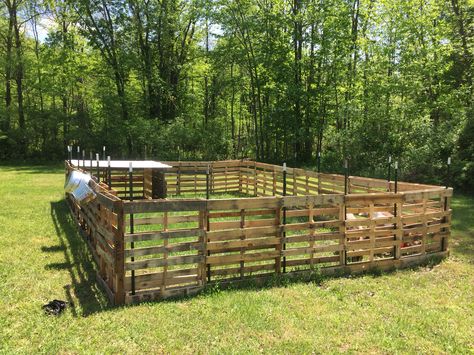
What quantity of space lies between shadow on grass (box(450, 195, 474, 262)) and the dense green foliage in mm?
2127

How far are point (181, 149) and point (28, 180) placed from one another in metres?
9.10

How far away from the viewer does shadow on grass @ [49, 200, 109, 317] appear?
4.98 metres

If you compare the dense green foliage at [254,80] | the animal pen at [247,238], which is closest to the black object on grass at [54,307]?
the animal pen at [247,238]

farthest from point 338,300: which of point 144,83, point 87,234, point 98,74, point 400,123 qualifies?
point 98,74

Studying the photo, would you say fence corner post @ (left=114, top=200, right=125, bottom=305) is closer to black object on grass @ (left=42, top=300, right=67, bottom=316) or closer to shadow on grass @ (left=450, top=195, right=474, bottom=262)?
black object on grass @ (left=42, top=300, right=67, bottom=316)

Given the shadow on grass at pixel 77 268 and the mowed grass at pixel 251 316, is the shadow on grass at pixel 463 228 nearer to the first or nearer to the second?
the mowed grass at pixel 251 316

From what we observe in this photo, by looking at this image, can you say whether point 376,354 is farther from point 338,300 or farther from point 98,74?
point 98,74

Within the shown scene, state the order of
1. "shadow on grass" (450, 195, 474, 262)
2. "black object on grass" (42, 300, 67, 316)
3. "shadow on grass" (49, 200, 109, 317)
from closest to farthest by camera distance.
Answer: "black object on grass" (42, 300, 67, 316) < "shadow on grass" (49, 200, 109, 317) < "shadow on grass" (450, 195, 474, 262)

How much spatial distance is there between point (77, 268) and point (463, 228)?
846 centimetres

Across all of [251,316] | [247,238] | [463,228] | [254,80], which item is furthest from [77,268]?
[254,80]

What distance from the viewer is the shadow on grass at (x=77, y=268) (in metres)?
4.98

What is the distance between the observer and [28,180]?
1733 centimetres

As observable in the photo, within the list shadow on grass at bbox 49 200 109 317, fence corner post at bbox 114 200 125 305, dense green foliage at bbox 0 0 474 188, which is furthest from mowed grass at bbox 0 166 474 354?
dense green foliage at bbox 0 0 474 188

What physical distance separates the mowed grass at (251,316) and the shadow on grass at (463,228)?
1.08m
